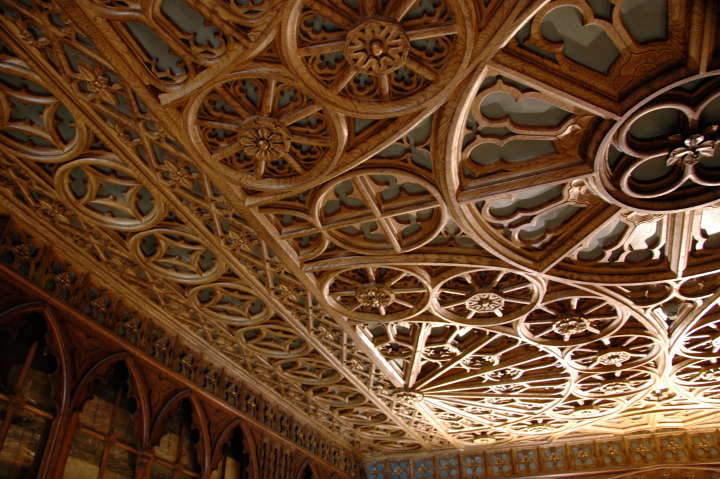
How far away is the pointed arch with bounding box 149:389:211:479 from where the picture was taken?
7684mm

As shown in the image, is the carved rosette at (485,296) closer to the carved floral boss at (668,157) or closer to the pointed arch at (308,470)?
the carved floral boss at (668,157)

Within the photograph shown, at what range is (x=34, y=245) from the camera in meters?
6.36

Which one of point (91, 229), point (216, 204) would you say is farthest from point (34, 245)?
point (216, 204)

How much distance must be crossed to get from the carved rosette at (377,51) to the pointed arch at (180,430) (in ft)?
17.1

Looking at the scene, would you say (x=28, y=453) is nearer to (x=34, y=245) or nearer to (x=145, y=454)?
(x=145, y=454)

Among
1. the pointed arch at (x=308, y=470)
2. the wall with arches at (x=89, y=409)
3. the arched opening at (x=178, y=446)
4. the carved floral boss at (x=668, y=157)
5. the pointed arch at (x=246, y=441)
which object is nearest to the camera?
the carved floral boss at (x=668, y=157)

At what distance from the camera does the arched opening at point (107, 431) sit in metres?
6.60

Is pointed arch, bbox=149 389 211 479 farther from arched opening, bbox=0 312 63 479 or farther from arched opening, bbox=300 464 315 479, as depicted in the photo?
arched opening, bbox=300 464 315 479

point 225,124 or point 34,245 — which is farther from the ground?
point 225,124

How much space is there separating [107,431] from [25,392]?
1297 mm

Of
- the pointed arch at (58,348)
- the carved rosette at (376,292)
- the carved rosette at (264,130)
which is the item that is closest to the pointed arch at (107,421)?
→ the pointed arch at (58,348)

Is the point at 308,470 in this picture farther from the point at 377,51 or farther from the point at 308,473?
the point at 377,51

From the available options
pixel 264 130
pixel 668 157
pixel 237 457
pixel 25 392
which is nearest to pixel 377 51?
pixel 264 130

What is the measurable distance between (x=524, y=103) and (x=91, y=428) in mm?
6077
